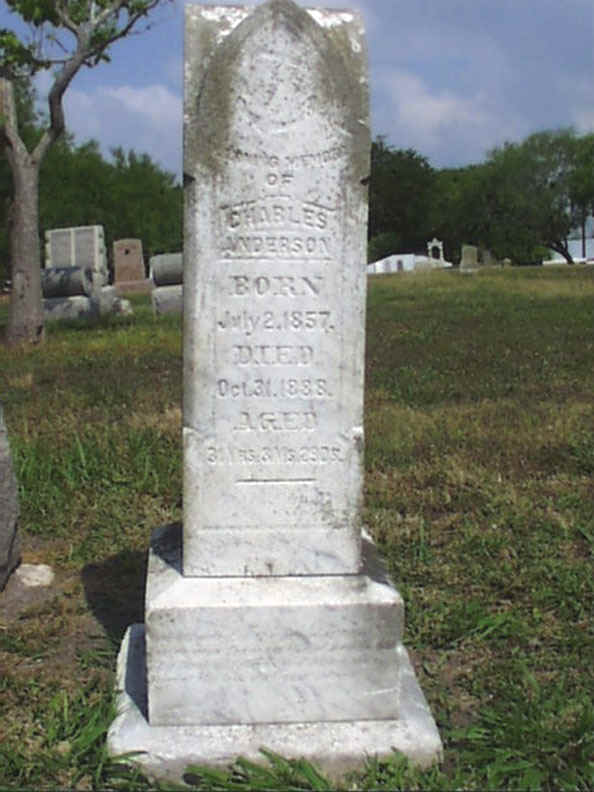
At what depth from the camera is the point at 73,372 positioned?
9492 millimetres

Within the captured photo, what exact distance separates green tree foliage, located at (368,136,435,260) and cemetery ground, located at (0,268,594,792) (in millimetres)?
46432

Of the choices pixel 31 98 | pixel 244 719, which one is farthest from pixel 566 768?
pixel 31 98

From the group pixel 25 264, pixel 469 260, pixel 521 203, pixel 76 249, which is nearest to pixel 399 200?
pixel 521 203

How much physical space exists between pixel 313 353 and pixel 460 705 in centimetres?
132

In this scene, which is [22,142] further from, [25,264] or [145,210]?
[145,210]

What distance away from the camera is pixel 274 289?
9.56 ft

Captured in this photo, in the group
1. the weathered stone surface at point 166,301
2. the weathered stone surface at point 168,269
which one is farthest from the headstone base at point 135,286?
the weathered stone surface at point 166,301

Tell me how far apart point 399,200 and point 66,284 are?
1617 inches

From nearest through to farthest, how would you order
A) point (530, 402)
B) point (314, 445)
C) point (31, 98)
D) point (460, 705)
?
point (314, 445)
point (460, 705)
point (530, 402)
point (31, 98)

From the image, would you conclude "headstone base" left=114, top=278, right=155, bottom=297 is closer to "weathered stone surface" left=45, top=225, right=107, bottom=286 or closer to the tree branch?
"weathered stone surface" left=45, top=225, right=107, bottom=286

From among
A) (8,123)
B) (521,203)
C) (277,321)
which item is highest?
(521,203)

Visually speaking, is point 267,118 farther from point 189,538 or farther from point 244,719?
point 244,719

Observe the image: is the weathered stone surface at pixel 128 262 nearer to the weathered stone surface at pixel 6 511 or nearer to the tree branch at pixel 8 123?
the tree branch at pixel 8 123

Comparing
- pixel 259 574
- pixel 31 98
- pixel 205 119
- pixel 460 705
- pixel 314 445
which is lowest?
pixel 460 705
